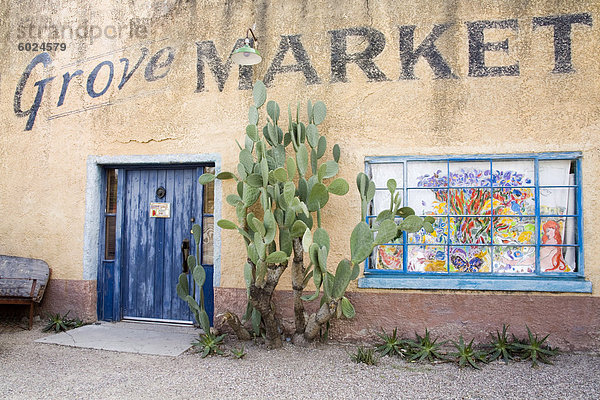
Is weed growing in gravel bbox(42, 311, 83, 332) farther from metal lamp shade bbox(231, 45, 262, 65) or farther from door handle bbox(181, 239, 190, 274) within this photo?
metal lamp shade bbox(231, 45, 262, 65)

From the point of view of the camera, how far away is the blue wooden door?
534 centimetres

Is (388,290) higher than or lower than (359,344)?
higher

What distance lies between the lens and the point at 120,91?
213 inches

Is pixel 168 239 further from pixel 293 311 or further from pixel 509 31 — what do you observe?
pixel 509 31

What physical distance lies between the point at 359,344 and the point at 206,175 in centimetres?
228

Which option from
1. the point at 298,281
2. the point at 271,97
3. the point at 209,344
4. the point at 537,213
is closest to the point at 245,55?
the point at 271,97

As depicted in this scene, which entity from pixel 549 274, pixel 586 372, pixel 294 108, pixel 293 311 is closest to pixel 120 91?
pixel 294 108

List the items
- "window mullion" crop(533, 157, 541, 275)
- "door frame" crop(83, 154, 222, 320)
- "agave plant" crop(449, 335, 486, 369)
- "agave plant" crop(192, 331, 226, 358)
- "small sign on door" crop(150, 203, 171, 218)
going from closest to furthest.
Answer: "agave plant" crop(449, 335, 486, 369) → "agave plant" crop(192, 331, 226, 358) → "window mullion" crop(533, 157, 541, 275) → "door frame" crop(83, 154, 222, 320) → "small sign on door" crop(150, 203, 171, 218)

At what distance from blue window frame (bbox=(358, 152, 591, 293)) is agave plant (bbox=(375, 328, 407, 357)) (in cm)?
49

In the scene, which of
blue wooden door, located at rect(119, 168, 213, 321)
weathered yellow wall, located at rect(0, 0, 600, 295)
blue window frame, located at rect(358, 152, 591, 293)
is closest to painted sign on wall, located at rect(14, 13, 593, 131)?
weathered yellow wall, located at rect(0, 0, 600, 295)

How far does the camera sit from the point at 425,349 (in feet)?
14.3

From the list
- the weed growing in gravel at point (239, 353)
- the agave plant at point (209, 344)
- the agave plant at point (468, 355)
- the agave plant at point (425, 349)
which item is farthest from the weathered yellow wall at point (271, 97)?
the agave plant at point (468, 355)

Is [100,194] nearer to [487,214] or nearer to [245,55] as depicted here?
[245,55]

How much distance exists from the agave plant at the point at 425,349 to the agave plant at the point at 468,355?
139 millimetres
